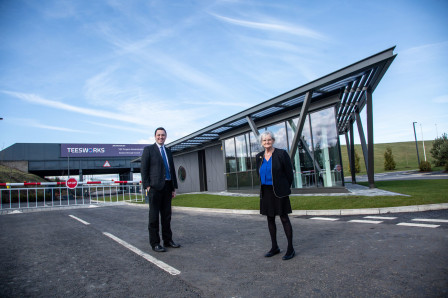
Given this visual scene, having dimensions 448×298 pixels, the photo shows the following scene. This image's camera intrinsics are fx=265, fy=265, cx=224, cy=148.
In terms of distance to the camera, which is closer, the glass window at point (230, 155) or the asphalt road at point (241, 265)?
the asphalt road at point (241, 265)

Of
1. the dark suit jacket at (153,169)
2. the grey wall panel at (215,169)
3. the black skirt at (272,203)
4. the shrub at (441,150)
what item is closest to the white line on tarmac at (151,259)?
the dark suit jacket at (153,169)

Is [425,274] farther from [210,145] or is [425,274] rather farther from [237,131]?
[210,145]

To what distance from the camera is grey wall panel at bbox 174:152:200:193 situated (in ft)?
84.2

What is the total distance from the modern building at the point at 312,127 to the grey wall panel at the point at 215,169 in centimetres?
205

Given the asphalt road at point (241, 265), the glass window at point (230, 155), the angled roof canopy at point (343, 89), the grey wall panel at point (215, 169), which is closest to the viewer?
the asphalt road at point (241, 265)

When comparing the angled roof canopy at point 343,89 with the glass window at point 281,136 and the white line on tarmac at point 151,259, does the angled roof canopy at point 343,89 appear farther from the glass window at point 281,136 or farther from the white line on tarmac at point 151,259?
Result: the white line on tarmac at point 151,259

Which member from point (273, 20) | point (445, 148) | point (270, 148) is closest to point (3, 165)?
point (273, 20)

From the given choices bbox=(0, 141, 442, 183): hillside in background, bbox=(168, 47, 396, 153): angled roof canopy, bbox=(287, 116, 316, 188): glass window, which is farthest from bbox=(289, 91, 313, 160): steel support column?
bbox=(0, 141, 442, 183): hillside in background

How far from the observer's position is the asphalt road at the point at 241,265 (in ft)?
8.64

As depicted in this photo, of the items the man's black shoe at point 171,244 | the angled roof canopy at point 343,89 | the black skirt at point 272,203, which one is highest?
the angled roof canopy at point 343,89

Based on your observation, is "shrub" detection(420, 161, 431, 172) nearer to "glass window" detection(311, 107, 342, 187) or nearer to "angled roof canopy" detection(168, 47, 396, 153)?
"angled roof canopy" detection(168, 47, 396, 153)

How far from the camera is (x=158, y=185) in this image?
458cm

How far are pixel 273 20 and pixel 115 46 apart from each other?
22.6 feet

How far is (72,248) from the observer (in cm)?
479
